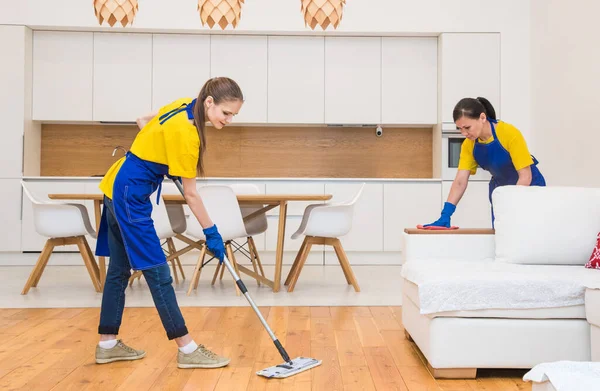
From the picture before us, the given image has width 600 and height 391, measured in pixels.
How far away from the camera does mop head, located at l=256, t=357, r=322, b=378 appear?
2383 mm

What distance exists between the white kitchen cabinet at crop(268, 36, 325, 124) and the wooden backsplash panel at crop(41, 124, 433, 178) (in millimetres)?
394

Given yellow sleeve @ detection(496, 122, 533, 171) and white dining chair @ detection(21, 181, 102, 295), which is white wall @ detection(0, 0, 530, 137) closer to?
white dining chair @ detection(21, 181, 102, 295)

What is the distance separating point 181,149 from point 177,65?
4364mm

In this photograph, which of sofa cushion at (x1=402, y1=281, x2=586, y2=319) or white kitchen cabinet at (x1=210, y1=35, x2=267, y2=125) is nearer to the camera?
sofa cushion at (x1=402, y1=281, x2=586, y2=319)

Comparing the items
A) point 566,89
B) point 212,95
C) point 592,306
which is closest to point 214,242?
point 212,95

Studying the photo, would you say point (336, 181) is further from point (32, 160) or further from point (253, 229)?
point (32, 160)

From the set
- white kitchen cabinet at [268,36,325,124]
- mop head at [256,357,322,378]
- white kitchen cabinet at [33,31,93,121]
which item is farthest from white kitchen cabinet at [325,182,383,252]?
mop head at [256,357,322,378]

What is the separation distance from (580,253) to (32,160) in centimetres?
535

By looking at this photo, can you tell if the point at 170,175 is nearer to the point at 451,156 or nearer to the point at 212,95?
the point at 212,95

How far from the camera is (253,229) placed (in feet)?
16.2

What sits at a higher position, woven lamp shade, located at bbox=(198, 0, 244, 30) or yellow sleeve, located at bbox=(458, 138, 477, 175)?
woven lamp shade, located at bbox=(198, 0, 244, 30)

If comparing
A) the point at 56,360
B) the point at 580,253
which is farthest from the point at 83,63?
the point at 580,253

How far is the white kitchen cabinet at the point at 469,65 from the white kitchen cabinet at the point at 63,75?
3534mm

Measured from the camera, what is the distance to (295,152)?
22.8ft
